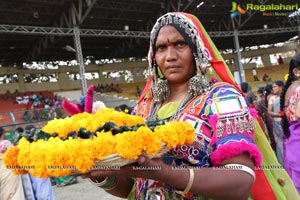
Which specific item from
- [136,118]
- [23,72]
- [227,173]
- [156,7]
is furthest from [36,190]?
[23,72]

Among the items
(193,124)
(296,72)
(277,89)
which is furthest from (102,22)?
(193,124)

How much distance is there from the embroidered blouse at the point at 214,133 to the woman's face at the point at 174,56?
0.44 ft

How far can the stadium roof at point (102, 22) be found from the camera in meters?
15.4

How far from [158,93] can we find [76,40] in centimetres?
1482

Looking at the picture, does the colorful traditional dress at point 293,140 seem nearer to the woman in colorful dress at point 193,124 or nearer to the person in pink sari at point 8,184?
the woman in colorful dress at point 193,124

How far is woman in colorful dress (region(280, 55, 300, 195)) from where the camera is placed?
112 inches

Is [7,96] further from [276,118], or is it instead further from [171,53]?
[171,53]

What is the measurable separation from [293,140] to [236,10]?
18.9m

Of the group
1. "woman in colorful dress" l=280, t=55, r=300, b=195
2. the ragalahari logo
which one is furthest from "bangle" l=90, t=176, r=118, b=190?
the ragalahari logo

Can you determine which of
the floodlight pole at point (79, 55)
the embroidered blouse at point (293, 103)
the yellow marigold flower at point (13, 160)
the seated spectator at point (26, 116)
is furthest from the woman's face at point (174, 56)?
the floodlight pole at point (79, 55)

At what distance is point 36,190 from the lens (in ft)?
12.6

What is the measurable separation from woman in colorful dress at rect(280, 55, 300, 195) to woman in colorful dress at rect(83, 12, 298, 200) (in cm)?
167

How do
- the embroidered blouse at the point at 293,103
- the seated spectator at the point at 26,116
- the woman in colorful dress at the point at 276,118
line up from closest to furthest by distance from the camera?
1. the embroidered blouse at the point at 293,103
2. the woman in colorful dress at the point at 276,118
3. the seated spectator at the point at 26,116

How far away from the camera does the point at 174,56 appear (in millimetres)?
1317
